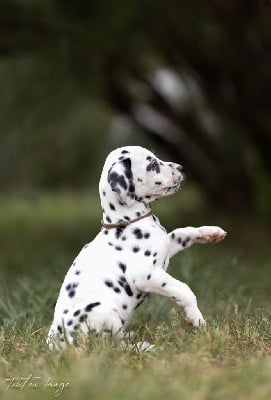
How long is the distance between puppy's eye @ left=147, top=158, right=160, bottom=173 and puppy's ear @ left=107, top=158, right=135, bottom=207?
9cm

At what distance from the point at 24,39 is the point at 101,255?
4.07 m

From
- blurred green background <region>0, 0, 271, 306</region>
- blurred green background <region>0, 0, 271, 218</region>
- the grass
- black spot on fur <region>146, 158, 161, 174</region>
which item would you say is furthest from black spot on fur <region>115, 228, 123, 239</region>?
blurred green background <region>0, 0, 271, 218</region>

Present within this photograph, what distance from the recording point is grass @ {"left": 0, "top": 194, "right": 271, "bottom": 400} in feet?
9.02

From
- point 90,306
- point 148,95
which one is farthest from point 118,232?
point 148,95

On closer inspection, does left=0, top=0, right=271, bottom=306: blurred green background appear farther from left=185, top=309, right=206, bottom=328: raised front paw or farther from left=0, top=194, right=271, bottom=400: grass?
left=185, top=309, right=206, bottom=328: raised front paw

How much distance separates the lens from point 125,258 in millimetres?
3473

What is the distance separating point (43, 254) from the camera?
7.78 meters

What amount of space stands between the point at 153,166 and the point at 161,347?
78 centimetres

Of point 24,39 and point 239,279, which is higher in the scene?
point 24,39

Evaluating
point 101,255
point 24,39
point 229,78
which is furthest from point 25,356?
point 229,78

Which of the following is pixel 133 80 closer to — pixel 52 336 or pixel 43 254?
pixel 43 254

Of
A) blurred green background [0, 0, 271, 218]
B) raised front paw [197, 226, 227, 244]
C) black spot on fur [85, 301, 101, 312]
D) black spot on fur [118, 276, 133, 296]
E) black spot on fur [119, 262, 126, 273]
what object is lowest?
black spot on fur [85, 301, 101, 312]

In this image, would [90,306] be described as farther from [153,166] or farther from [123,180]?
[153,166]

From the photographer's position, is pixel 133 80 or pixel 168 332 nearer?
pixel 168 332
